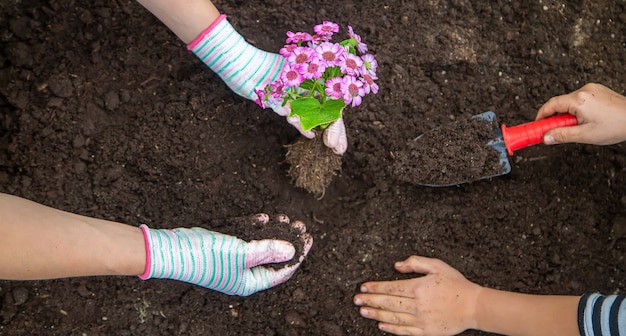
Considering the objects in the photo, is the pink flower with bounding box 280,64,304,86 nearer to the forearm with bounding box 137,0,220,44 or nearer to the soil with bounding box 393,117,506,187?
the forearm with bounding box 137,0,220,44

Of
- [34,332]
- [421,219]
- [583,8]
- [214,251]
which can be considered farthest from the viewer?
[583,8]

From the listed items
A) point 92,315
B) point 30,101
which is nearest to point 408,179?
point 92,315

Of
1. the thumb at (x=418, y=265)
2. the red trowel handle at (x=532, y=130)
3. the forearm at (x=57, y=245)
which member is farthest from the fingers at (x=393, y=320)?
the forearm at (x=57, y=245)

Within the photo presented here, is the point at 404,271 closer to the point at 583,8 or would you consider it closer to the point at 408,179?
the point at 408,179

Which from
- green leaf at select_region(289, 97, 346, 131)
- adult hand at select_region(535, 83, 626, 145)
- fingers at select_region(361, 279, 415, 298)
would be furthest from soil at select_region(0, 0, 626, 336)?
green leaf at select_region(289, 97, 346, 131)

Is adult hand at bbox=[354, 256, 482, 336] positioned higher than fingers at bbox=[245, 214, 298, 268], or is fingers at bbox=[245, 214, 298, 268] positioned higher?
fingers at bbox=[245, 214, 298, 268]

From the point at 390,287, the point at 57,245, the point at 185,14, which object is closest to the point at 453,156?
the point at 390,287

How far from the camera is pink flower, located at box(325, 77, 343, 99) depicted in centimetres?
110

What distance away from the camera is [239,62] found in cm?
139

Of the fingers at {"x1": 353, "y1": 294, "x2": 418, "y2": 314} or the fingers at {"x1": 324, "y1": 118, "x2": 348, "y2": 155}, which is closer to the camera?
the fingers at {"x1": 324, "y1": 118, "x2": 348, "y2": 155}

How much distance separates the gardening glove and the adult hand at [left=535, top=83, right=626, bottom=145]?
0.68 m

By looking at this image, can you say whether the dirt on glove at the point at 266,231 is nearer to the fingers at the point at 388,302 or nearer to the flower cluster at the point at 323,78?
the fingers at the point at 388,302

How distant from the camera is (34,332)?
1461 mm

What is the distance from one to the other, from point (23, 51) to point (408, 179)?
1065 mm
